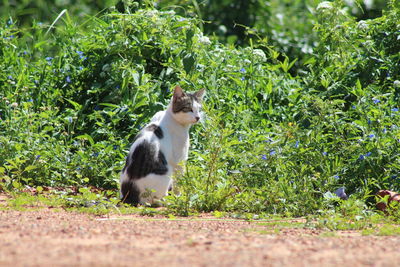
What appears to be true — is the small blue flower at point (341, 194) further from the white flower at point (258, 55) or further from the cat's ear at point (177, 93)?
the white flower at point (258, 55)

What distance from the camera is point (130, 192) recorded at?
16.2ft

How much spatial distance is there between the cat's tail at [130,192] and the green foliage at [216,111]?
462 millimetres

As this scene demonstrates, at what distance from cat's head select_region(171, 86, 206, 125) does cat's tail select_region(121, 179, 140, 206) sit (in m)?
0.74

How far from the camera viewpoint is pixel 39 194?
5.04 m

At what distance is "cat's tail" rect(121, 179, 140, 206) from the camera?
491 cm

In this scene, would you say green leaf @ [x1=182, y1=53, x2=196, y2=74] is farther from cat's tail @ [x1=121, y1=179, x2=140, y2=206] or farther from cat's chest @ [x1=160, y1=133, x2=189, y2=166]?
cat's tail @ [x1=121, y1=179, x2=140, y2=206]

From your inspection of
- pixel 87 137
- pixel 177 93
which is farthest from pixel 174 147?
pixel 87 137

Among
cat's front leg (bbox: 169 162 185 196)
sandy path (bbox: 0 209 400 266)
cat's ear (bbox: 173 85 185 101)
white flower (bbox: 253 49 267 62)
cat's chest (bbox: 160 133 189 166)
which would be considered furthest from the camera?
white flower (bbox: 253 49 267 62)

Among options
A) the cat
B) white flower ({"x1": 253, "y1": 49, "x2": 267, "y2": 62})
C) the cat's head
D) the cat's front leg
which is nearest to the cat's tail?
the cat

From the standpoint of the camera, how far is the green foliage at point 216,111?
4754 millimetres

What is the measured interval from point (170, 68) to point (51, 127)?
139 cm

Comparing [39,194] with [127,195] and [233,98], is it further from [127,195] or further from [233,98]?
[233,98]

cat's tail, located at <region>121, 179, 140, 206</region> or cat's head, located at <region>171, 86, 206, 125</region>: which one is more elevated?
cat's head, located at <region>171, 86, 206, 125</region>

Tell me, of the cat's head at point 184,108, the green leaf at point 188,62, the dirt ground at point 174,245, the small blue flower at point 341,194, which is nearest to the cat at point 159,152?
the cat's head at point 184,108
